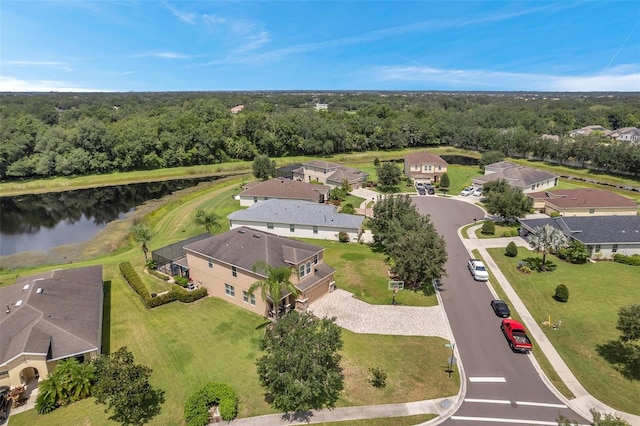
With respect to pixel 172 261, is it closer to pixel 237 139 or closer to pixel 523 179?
pixel 523 179

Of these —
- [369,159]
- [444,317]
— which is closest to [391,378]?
[444,317]

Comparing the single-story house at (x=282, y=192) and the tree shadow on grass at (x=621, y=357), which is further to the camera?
the single-story house at (x=282, y=192)

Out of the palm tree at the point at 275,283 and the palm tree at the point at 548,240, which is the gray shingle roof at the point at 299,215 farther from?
the palm tree at the point at 275,283

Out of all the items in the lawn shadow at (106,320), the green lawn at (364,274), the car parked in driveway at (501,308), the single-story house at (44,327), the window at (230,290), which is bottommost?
the lawn shadow at (106,320)

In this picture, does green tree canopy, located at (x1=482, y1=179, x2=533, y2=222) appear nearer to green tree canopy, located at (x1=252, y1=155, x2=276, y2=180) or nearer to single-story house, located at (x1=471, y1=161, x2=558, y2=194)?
single-story house, located at (x1=471, y1=161, x2=558, y2=194)

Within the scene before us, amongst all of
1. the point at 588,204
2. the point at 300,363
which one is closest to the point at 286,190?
the point at 300,363

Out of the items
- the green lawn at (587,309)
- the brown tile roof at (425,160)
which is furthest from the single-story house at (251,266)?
the brown tile roof at (425,160)

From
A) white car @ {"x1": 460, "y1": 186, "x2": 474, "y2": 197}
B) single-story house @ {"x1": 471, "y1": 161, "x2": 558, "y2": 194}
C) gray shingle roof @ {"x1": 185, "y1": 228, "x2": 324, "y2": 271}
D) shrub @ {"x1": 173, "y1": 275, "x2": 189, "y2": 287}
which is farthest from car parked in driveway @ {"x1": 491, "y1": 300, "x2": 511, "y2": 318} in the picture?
white car @ {"x1": 460, "y1": 186, "x2": 474, "y2": 197}
